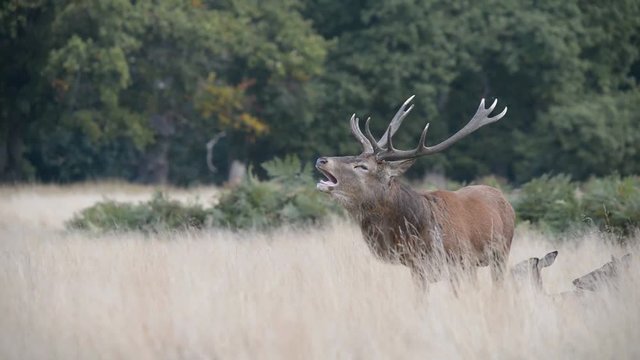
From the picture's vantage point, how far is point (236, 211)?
16.2 metres

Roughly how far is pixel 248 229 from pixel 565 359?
8628 mm

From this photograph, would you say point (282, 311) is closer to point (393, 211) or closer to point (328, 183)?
point (328, 183)

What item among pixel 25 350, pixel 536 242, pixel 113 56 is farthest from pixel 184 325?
pixel 113 56

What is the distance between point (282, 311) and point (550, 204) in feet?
26.9

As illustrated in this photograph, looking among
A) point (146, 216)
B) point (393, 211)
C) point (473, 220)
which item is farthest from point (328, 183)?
point (146, 216)

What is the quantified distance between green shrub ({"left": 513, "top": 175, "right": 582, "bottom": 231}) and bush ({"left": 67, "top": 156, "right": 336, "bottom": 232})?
8.40 feet

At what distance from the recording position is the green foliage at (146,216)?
51.5ft

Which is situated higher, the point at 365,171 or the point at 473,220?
the point at 365,171

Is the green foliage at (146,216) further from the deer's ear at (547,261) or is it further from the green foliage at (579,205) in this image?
the deer's ear at (547,261)

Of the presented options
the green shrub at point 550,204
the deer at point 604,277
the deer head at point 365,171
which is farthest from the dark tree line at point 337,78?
the deer at point 604,277

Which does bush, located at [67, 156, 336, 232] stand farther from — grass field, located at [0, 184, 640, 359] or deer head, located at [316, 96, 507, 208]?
deer head, located at [316, 96, 507, 208]

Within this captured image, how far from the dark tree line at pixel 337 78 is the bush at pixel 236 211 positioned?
16.0 meters

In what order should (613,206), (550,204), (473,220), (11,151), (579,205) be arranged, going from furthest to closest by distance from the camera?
(11,151) → (550,204) → (579,205) → (613,206) → (473,220)

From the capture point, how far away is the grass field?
718cm
